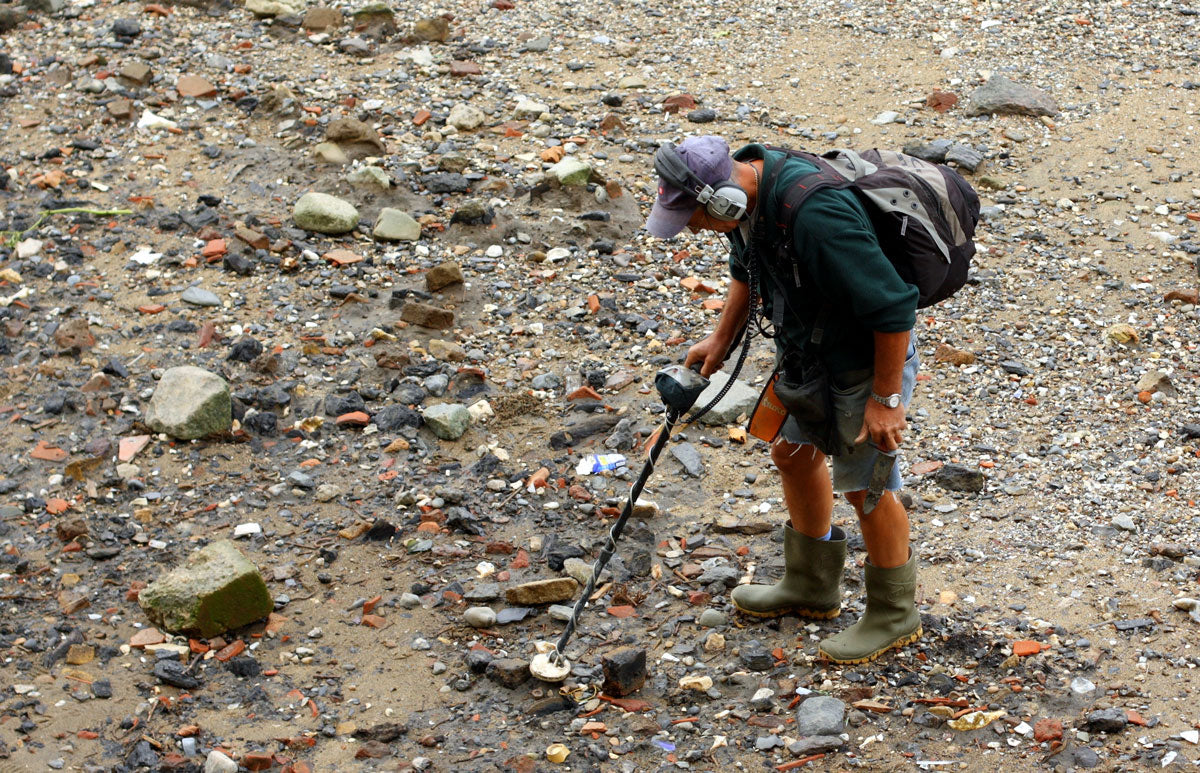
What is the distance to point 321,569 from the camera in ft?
14.7

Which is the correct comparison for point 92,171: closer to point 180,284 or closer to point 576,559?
point 180,284

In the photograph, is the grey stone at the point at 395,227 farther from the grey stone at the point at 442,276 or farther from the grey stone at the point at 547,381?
the grey stone at the point at 547,381

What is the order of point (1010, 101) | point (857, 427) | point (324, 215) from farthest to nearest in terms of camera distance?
1. point (1010, 101)
2. point (324, 215)
3. point (857, 427)

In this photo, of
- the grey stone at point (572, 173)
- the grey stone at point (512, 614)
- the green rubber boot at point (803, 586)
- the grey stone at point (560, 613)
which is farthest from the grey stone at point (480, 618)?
the grey stone at point (572, 173)

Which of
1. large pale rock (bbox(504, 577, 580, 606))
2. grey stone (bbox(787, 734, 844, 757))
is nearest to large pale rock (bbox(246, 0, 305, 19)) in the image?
large pale rock (bbox(504, 577, 580, 606))

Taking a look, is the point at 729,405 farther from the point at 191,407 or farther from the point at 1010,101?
the point at 1010,101

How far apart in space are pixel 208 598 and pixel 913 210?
2.68m

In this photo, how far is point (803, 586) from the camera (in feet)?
13.2

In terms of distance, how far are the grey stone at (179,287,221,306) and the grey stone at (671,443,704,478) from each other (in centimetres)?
254

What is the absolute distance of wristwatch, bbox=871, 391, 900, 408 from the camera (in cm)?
326

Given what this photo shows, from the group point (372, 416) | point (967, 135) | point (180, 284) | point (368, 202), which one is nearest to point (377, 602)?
point (372, 416)

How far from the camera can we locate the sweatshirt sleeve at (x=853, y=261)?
3.03 meters

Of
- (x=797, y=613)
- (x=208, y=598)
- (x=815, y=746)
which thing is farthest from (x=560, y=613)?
(x=208, y=598)

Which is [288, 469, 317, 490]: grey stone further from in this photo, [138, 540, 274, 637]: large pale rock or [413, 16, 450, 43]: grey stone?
[413, 16, 450, 43]: grey stone
